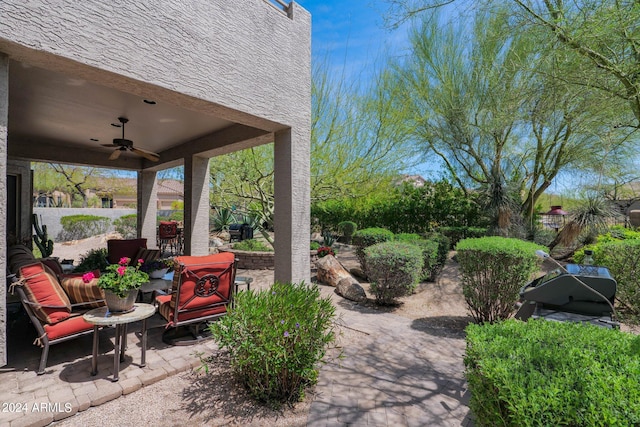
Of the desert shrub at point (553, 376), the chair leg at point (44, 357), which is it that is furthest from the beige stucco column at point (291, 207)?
the desert shrub at point (553, 376)

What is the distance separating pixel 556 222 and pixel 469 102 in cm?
936

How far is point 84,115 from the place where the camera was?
17.1 ft

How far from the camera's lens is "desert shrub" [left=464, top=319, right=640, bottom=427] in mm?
1215

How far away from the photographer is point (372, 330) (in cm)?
460

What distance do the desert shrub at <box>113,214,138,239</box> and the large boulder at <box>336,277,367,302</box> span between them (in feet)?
44.7

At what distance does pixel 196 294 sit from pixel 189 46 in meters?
2.86

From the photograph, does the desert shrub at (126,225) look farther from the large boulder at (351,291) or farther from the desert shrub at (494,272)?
the desert shrub at (494,272)

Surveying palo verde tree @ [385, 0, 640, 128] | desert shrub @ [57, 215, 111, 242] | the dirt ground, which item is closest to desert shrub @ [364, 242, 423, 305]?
the dirt ground

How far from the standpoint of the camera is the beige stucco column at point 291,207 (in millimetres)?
4295

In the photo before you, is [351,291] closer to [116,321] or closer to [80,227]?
[116,321]

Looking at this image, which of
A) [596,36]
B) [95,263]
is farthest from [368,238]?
[95,263]

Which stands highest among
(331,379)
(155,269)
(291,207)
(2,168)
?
(2,168)

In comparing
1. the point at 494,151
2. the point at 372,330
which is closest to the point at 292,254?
the point at 372,330

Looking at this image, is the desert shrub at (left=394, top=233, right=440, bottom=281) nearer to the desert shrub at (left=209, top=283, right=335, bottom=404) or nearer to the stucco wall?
the stucco wall
